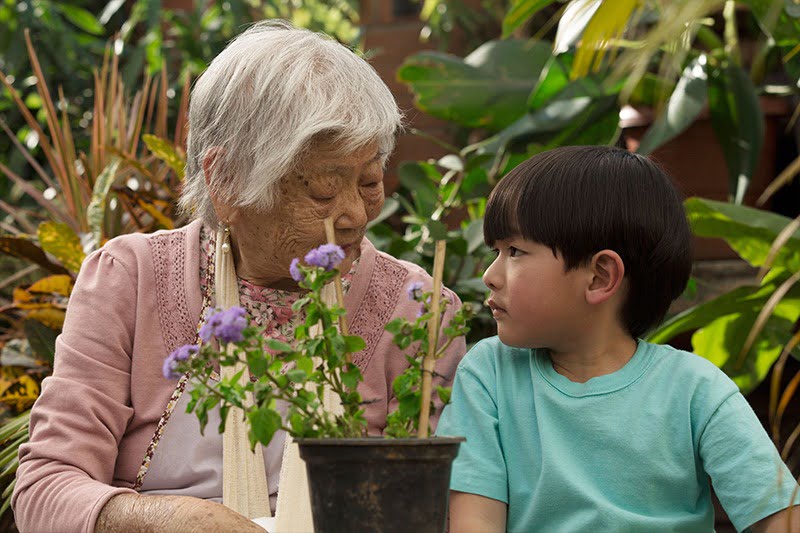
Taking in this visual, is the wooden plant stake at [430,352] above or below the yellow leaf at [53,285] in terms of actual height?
above

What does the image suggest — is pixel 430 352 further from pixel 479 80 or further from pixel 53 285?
pixel 479 80

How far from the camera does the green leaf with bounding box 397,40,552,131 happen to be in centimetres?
369

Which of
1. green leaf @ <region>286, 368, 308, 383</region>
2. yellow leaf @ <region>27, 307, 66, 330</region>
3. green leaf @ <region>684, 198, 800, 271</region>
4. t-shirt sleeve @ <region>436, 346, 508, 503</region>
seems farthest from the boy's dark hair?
yellow leaf @ <region>27, 307, 66, 330</region>

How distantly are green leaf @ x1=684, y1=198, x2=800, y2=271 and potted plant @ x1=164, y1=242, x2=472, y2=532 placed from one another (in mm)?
1327

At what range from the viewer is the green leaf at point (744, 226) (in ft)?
8.61

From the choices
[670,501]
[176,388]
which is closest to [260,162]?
[176,388]

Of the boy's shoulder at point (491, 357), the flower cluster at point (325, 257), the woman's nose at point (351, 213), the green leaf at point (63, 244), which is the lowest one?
the boy's shoulder at point (491, 357)

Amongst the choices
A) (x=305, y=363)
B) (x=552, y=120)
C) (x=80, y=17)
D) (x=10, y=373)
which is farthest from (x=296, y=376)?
(x=80, y=17)

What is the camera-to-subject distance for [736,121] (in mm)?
3500

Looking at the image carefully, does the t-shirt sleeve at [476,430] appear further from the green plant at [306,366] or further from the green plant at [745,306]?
the green plant at [745,306]

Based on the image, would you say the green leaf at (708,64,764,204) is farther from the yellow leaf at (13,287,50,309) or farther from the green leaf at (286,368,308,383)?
the green leaf at (286,368,308,383)

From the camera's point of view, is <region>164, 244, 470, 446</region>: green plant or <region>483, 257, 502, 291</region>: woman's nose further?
<region>483, 257, 502, 291</region>: woman's nose

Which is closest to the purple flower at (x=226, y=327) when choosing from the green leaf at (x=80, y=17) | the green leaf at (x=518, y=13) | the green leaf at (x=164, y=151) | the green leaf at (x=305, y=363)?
the green leaf at (x=305, y=363)

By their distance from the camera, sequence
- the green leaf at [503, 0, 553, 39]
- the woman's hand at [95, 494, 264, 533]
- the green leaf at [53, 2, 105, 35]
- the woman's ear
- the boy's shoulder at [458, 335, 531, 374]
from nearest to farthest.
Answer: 1. the woman's hand at [95, 494, 264, 533]
2. the boy's shoulder at [458, 335, 531, 374]
3. the woman's ear
4. the green leaf at [503, 0, 553, 39]
5. the green leaf at [53, 2, 105, 35]
